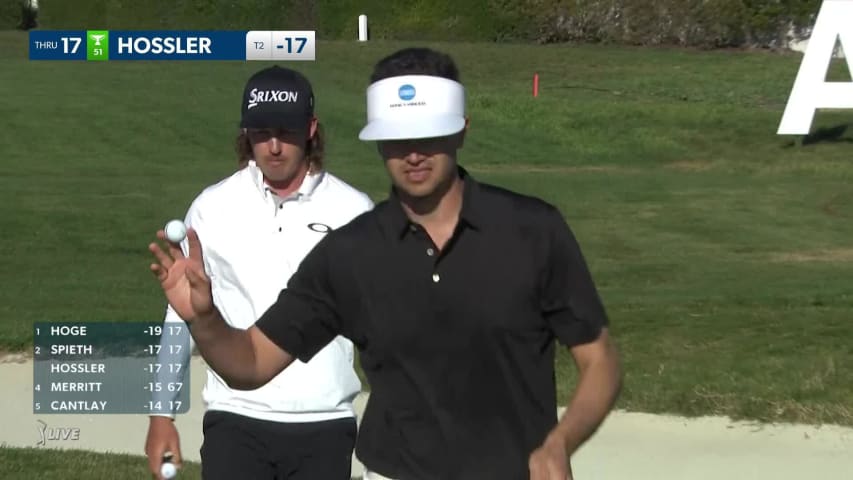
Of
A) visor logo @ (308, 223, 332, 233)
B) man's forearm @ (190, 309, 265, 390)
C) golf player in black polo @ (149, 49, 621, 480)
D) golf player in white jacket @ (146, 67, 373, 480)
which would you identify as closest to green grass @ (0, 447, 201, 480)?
golf player in white jacket @ (146, 67, 373, 480)

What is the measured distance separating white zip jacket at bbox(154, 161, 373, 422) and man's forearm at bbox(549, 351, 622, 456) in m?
1.62

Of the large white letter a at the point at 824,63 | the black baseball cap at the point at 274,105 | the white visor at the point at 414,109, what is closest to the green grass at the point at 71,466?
the black baseball cap at the point at 274,105

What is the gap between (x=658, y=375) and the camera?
941 cm

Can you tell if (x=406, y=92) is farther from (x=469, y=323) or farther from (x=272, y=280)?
(x=272, y=280)

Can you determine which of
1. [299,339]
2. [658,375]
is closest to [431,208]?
[299,339]

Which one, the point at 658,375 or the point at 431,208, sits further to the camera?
the point at 658,375

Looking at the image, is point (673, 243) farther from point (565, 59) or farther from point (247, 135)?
point (565, 59)

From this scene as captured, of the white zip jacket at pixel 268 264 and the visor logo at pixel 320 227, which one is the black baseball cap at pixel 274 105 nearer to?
the white zip jacket at pixel 268 264

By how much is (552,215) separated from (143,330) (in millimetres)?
7738

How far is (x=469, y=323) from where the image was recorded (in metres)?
3.45
